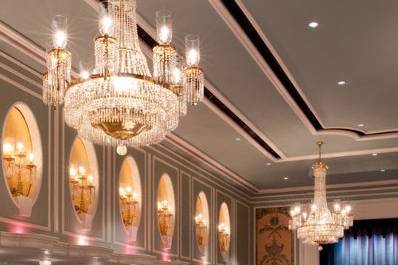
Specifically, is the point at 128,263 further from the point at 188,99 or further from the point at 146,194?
the point at 188,99

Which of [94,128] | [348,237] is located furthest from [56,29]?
[348,237]

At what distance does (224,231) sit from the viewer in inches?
616

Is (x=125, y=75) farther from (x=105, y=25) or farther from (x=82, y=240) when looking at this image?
(x=82, y=240)

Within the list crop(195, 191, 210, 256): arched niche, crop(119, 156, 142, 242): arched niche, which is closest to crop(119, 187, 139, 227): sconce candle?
crop(119, 156, 142, 242): arched niche

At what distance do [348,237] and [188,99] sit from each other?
12242mm

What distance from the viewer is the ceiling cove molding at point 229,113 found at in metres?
8.05

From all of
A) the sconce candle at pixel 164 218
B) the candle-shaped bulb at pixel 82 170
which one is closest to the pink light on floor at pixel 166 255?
the sconce candle at pixel 164 218

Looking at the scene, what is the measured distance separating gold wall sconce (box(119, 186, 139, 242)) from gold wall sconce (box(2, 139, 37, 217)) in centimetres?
253

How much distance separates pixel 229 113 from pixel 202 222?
3649mm

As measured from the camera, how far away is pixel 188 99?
19.2 feet

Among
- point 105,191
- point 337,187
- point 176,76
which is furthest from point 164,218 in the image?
point 176,76

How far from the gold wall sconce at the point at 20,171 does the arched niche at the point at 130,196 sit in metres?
2.45

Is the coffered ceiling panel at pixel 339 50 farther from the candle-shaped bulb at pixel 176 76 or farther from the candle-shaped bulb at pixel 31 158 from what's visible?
the candle-shaped bulb at pixel 31 158

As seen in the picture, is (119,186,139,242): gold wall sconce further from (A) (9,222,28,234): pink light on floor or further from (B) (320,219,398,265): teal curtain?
(B) (320,219,398,265): teal curtain
